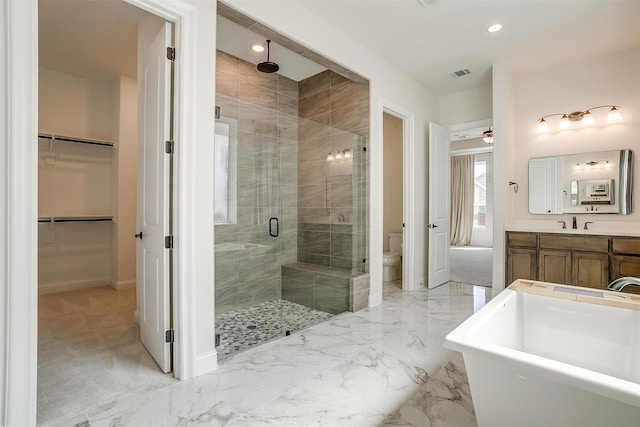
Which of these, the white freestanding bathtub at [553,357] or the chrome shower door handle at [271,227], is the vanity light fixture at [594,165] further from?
the chrome shower door handle at [271,227]

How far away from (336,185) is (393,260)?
5.71 feet

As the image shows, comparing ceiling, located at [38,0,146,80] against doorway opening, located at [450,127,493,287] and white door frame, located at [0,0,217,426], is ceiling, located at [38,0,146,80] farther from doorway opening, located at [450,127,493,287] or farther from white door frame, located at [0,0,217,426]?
doorway opening, located at [450,127,493,287]

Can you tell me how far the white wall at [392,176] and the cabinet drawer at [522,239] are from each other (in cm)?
184

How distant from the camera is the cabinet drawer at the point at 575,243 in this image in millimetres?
3232

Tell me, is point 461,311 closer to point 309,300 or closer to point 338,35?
point 309,300

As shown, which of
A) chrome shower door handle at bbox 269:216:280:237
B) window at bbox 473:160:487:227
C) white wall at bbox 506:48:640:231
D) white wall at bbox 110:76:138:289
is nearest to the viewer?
chrome shower door handle at bbox 269:216:280:237

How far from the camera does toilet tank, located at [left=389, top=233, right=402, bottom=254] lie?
5.12 metres

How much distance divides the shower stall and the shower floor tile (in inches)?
0.4

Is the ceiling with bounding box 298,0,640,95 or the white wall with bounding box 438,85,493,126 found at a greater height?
the ceiling with bounding box 298,0,640,95

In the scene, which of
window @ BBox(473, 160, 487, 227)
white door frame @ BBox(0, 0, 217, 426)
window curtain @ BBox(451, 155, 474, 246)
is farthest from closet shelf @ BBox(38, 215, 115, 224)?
window @ BBox(473, 160, 487, 227)

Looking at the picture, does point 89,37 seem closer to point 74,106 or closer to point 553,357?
point 74,106

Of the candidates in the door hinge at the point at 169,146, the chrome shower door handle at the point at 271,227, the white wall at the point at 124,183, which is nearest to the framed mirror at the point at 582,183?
the chrome shower door handle at the point at 271,227

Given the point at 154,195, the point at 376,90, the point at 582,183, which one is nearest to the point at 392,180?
the point at 376,90
